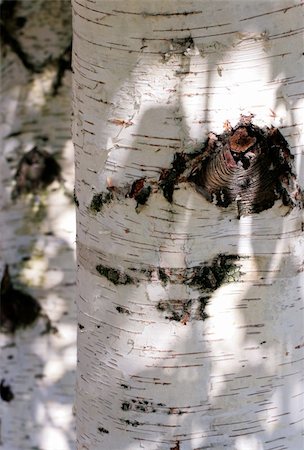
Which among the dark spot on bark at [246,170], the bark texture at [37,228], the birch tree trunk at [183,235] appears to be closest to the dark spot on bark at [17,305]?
the bark texture at [37,228]

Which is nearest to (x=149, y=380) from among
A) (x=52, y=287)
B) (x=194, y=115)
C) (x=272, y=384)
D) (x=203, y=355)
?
(x=203, y=355)

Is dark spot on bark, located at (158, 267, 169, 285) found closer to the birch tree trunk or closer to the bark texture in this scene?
the birch tree trunk

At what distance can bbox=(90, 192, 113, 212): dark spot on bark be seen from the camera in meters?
1.37

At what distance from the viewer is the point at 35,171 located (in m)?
2.67

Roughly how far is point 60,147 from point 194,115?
1452 millimetres

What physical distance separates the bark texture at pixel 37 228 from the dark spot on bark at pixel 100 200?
4.15 feet

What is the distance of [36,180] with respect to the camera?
2674mm

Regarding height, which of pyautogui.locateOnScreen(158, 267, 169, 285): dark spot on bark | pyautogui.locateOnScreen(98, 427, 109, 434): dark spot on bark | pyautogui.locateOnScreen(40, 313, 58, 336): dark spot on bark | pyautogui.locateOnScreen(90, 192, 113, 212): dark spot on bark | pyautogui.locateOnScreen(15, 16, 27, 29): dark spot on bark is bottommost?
pyautogui.locateOnScreen(40, 313, 58, 336): dark spot on bark

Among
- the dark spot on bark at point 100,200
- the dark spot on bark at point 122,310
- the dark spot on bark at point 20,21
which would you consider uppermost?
the dark spot on bark at point 20,21

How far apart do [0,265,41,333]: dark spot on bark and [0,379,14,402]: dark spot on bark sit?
0.76 ft

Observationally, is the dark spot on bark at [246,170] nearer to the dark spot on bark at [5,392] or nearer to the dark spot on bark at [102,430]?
the dark spot on bark at [102,430]

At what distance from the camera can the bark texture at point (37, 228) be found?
8.68 feet

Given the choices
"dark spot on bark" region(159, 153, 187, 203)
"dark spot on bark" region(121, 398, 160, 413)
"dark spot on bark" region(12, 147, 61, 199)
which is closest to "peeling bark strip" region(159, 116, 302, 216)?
"dark spot on bark" region(159, 153, 187, 203)

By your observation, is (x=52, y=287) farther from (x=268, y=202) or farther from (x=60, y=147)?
(x=268, y=202)
